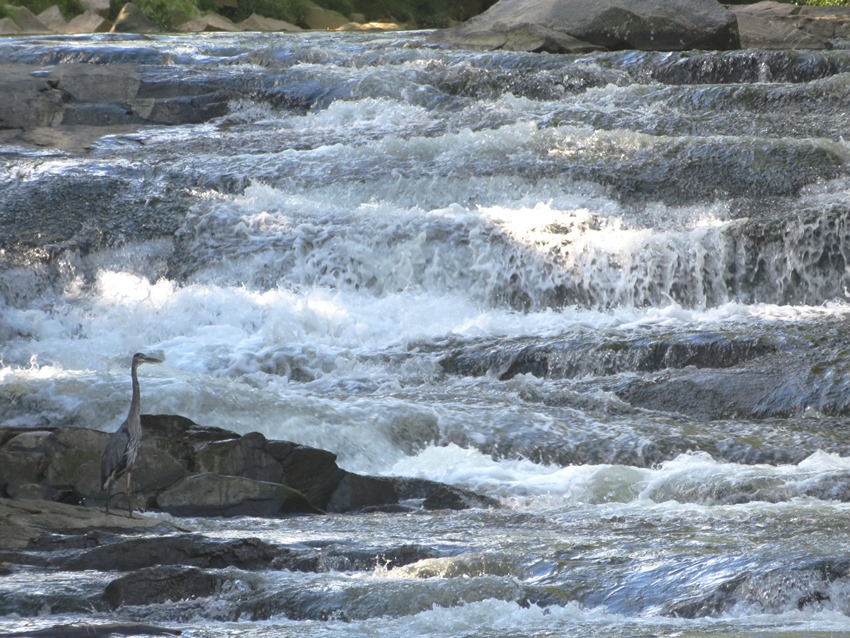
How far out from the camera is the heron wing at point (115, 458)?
6.67 metres

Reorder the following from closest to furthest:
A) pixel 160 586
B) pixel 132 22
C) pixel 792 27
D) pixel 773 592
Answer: pixel 773 592, pixel 160 586, pixel 792 27, pixel 132 22

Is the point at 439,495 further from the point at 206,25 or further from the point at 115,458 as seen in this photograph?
the point at 206,25

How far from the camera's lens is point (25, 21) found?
29.0 m

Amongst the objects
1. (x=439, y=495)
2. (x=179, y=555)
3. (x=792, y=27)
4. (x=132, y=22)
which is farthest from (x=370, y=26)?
(x=179, y=555)

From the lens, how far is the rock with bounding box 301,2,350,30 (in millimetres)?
33125

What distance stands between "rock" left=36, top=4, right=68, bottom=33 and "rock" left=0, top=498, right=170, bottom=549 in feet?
77.7

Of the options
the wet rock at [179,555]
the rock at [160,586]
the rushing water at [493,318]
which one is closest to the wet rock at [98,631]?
the rushing water at [493,318]

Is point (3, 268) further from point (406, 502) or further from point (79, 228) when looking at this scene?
point (406, 502)

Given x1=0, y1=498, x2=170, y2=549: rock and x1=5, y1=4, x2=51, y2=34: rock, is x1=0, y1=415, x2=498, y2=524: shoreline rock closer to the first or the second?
x1=0, y1=498, x2=170, y2=549: rock

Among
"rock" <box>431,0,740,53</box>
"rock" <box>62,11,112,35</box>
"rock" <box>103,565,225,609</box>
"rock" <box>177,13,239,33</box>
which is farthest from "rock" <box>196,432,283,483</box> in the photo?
"rock" <box>62,11,112,35</box>

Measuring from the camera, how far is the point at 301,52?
19438 mm

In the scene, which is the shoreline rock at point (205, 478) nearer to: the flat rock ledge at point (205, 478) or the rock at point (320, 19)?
the flat rock ledge at point (205, 478)

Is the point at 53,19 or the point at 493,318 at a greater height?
the point at 53,19

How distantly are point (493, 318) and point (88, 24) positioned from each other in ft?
65.5
